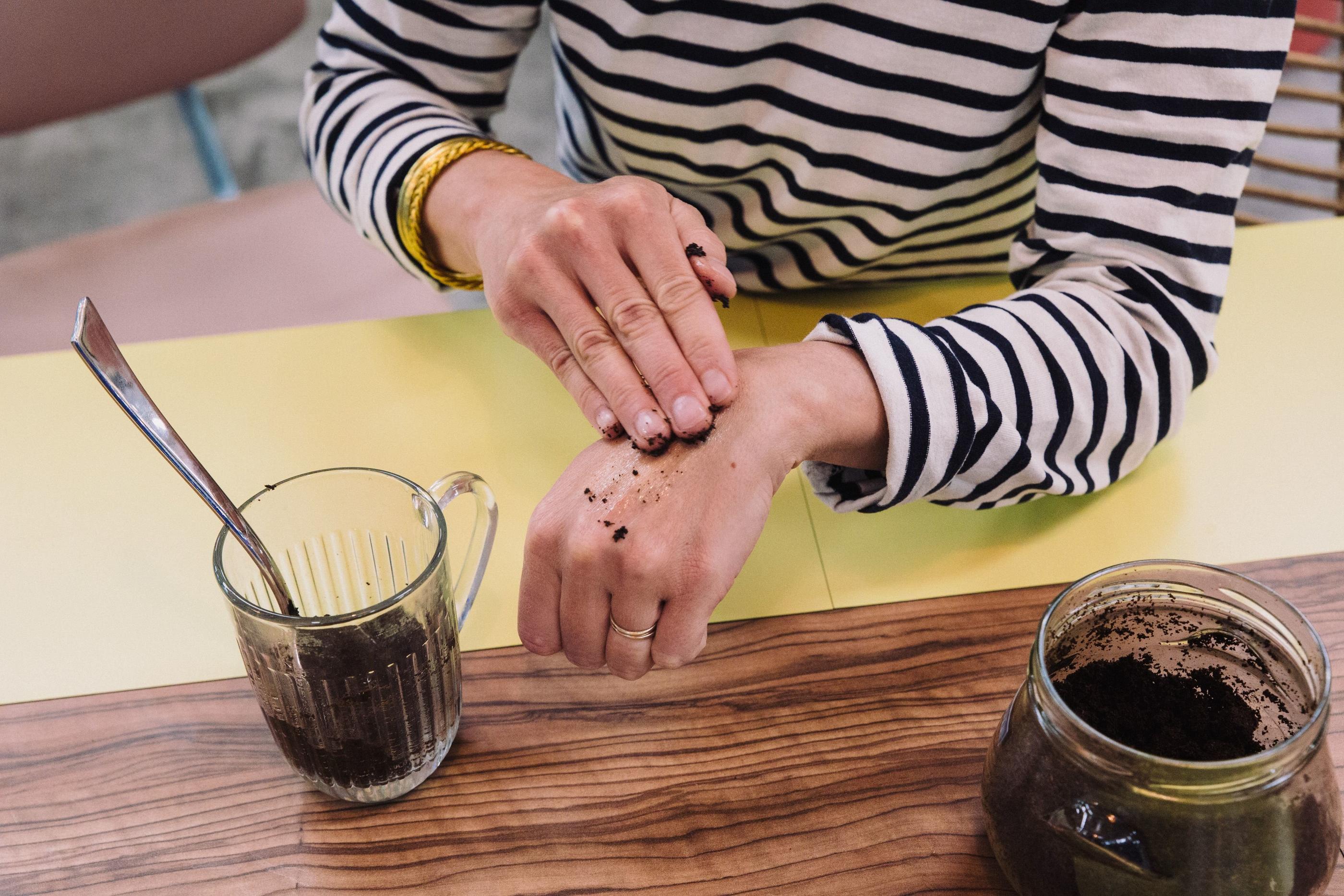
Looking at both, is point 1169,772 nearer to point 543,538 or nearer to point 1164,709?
point 1164,709

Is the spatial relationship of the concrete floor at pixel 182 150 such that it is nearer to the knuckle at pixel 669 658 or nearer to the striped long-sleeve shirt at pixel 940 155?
the striped long-sleeve shirt at pixel 940 155

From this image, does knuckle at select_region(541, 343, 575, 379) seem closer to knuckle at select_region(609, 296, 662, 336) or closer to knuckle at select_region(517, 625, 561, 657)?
knuckle at select_region(609, 296, 662, 336)

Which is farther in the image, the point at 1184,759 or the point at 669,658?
the point at 669,658

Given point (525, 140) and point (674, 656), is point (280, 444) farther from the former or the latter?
point (525, 140)

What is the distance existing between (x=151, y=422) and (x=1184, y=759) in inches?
18.0

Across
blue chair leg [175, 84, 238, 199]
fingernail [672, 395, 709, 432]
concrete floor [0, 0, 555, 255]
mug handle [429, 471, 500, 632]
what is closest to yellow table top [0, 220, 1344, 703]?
mug handle [429, 471, 500, 632]

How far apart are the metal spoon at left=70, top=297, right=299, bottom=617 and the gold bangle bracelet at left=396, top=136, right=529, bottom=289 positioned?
0.31 meters

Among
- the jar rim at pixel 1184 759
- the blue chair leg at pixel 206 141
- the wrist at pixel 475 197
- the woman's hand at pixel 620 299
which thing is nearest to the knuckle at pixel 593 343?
the woman's hand at pixel 620 299

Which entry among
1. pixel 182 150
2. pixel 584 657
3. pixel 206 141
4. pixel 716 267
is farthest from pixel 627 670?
pixel 182 150

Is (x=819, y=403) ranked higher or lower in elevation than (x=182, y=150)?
higher

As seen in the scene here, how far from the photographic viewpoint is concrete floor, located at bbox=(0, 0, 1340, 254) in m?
2.25

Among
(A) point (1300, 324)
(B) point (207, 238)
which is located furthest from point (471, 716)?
(B) point (207, 238)

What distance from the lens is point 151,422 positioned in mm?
474

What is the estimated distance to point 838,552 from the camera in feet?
2.16
